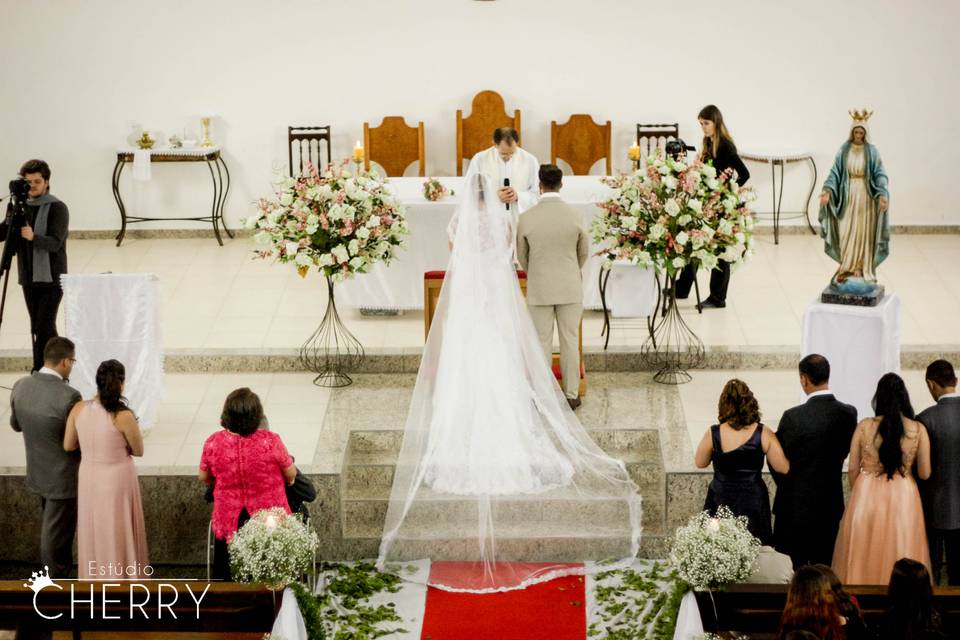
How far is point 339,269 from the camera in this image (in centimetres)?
891

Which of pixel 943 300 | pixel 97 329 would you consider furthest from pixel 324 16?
pixel 943 300

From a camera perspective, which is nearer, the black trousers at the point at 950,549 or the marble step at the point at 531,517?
the black trousers at the point at 950,549

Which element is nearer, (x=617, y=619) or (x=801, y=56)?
(x=617, y=619)

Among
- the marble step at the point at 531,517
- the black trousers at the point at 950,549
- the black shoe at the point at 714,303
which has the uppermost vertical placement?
the black shoe at the point at 714,303

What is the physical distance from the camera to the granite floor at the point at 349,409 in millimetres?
8312

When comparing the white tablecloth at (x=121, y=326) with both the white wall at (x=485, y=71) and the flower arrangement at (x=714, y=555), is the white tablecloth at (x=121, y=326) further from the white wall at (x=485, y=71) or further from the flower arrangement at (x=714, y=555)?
the white wall at (x=485, y=71)

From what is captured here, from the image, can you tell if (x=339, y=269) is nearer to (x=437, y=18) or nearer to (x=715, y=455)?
(x=715, y=455)

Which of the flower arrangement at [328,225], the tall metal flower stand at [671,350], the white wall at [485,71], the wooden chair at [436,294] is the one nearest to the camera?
the flower arrangement at [328,225]

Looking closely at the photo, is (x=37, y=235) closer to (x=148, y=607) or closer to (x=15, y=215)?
(x=15, y=215)

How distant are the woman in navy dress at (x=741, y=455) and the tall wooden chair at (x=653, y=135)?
674 centimetres

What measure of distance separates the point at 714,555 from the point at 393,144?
322 inches

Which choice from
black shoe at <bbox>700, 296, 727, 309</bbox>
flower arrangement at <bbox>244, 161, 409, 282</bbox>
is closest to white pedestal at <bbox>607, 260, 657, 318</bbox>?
black shoe at <bbox>700, 296, 727, 309</bbox>

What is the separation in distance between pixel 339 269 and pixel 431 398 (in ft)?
4.09

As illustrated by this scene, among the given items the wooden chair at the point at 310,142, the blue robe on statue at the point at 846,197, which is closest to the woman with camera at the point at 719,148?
the blue robe on statue at the point at 846,197
